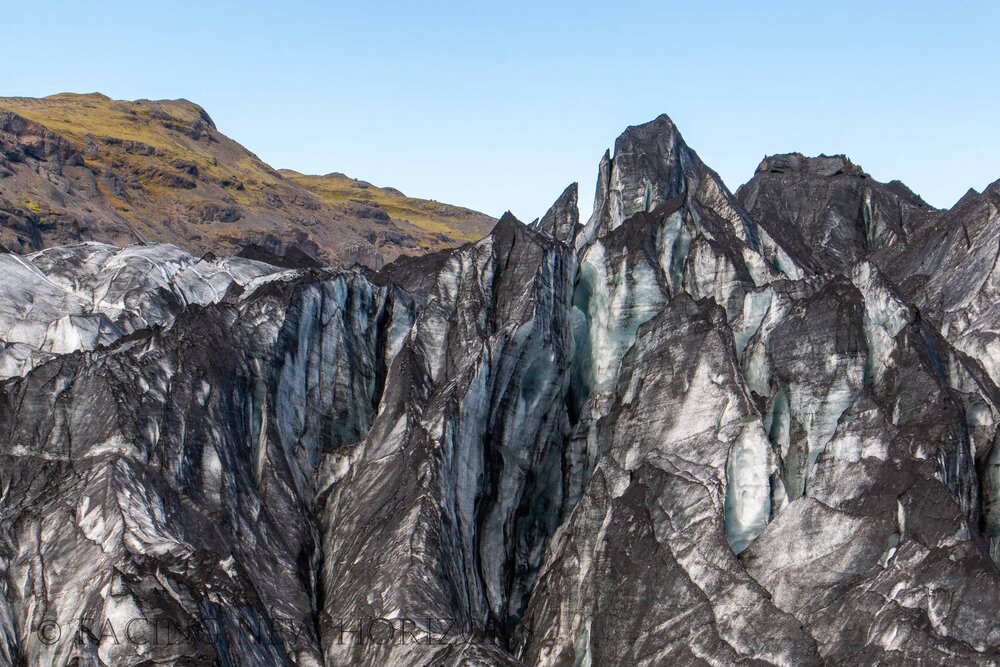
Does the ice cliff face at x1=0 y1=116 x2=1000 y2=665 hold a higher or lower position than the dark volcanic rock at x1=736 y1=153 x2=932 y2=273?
lower

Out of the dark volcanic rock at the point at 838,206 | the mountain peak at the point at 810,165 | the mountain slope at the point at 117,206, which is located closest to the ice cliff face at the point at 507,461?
the dark volcanic rock at the point at 838,206

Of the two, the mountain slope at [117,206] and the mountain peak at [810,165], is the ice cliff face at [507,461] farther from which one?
the mountain slope at [117,206]

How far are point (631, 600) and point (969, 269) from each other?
91.9 ft

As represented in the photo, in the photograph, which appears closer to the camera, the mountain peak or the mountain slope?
the mountain peak

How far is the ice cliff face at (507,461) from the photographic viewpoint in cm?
3253

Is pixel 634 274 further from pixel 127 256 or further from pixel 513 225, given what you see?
pixel 127 256

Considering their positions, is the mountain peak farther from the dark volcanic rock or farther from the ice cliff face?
the ice cliff face

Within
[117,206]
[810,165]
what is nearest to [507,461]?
[810,165]

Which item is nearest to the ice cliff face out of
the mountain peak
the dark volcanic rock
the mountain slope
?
the dark volcanic rock

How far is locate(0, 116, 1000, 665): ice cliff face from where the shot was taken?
32531 millimetres

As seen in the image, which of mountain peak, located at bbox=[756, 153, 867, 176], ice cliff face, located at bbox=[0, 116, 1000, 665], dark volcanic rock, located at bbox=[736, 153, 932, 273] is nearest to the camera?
ice cliff face, located at bbox=[0, 116, 1000, 665]

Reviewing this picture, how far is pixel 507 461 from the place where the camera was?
44625mm

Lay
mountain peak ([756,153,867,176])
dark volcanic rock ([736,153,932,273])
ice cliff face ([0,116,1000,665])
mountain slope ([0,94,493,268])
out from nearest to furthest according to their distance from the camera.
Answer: ice cliff face ([0,116,1000,665]), dark volcanic rock ([736,153,932,273]), mountain peak ([756,153,867,176]), mountain slope ([0,94,493,268])

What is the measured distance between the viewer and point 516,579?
43594 mm
